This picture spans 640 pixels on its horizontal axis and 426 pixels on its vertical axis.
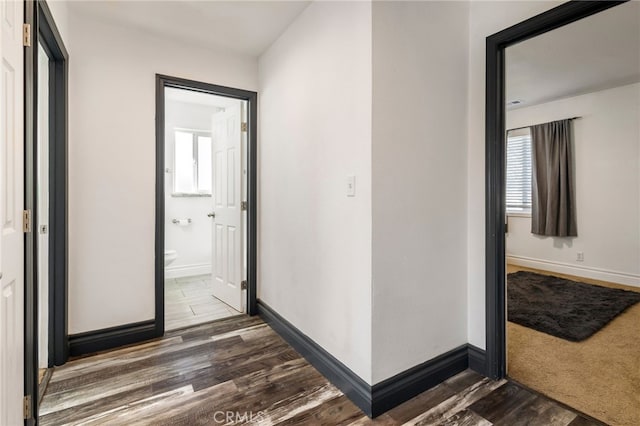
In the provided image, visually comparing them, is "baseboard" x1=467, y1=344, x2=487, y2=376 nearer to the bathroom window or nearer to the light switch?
the light switch

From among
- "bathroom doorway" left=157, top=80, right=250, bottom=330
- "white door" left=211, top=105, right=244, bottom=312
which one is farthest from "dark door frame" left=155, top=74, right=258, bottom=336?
"white door" left=211, top=105, right=244, bottom=312

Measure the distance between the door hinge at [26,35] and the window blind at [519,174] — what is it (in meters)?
5.87

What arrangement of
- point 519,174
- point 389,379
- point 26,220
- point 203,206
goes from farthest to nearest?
1. point 519,174
2. point 203,206
3. point 389,379
4. point 26,220

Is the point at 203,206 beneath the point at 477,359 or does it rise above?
above

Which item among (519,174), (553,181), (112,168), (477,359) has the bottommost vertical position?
(477,359)

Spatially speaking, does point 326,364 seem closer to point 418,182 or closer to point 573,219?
point 418,182

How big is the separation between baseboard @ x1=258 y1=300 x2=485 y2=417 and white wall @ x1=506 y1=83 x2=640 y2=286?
11.8ft

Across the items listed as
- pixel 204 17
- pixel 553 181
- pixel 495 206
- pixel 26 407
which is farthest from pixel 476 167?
pixel 553 181

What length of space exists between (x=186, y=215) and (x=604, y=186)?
581cm

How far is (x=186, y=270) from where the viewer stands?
4.63m

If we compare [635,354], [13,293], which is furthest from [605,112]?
[13,293]

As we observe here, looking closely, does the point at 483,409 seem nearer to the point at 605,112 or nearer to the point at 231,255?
the point at 231,255

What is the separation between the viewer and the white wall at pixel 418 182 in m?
1.70

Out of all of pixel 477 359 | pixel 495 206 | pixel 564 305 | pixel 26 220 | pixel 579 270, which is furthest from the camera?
pixel 579 270
